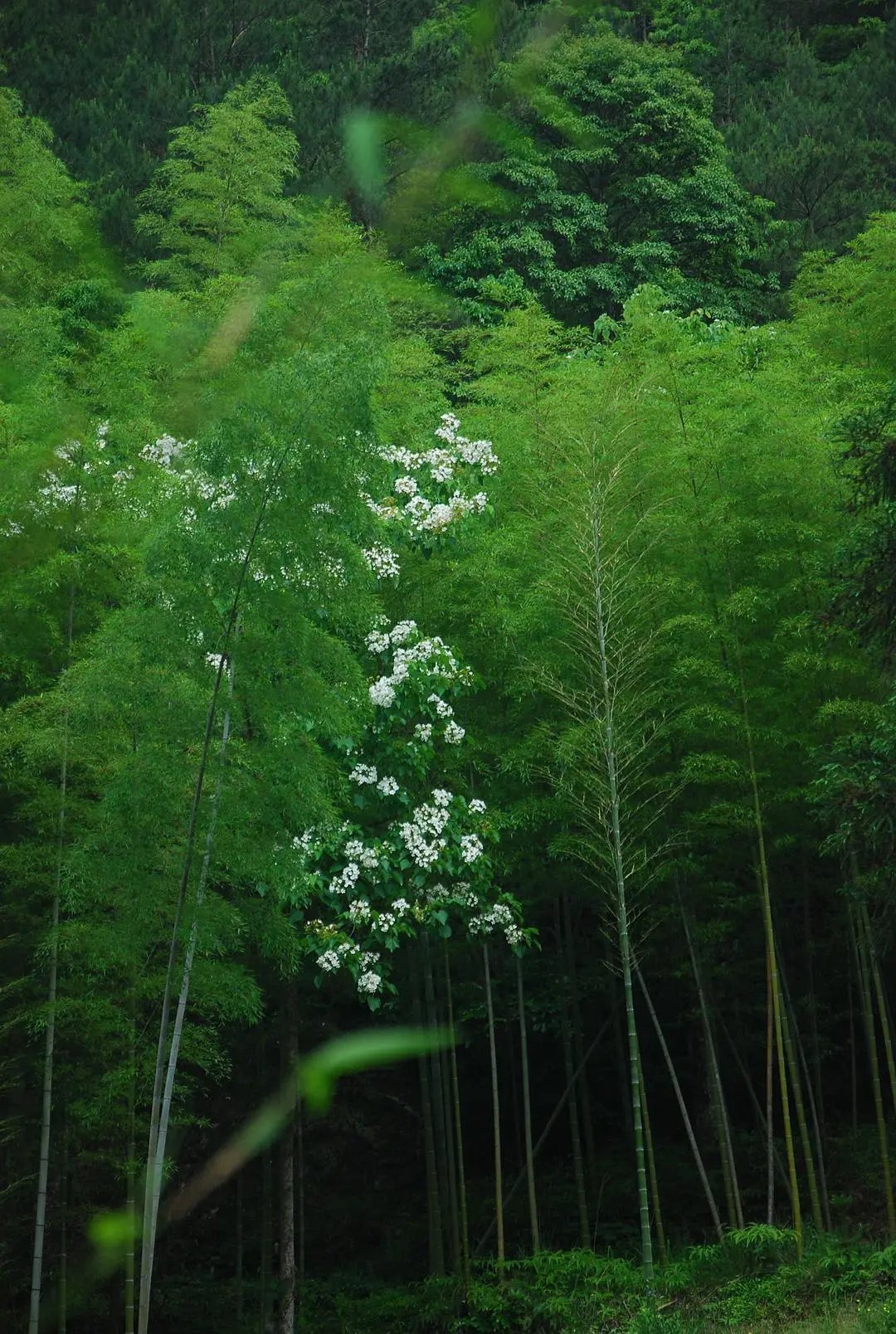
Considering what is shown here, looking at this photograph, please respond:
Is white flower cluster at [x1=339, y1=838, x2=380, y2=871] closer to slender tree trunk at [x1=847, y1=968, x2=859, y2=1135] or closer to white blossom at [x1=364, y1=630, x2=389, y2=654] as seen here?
white blossom at [x1=364, y1=630, x2=389, y2=654]

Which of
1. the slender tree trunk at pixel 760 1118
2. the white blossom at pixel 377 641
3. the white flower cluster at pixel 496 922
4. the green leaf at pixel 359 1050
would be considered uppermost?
the white blossom at pixel 377 641

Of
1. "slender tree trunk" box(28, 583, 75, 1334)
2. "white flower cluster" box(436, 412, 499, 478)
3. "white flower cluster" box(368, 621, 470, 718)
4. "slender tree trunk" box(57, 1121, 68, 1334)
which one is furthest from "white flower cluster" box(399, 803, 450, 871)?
"slender tree trunk" box(57, 1121, 68, 1334)

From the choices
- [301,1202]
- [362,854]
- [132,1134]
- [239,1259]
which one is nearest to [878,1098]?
[362,854]

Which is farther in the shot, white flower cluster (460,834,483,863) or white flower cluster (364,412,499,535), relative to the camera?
white flower cluster (364,412,499,535)

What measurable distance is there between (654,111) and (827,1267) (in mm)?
14488

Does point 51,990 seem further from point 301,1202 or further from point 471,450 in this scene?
point 301,1202

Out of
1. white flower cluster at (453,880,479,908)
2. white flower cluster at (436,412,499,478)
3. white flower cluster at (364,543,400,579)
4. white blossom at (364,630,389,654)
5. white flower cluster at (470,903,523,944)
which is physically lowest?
white flower cluster at (470,903,523,944)

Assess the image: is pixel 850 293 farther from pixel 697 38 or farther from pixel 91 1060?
pixel 697 38

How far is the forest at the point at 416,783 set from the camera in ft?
20.7

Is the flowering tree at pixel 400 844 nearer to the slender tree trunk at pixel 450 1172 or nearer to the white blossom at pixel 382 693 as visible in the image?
the white blossom at pixel 382 693

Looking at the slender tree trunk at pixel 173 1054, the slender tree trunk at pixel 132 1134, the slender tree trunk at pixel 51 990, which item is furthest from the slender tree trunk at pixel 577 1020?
the slender tree trunk at pixel 173 1054

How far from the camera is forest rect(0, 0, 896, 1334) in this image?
6.30 meters

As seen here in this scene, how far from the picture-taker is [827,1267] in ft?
25.1

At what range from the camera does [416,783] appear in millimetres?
8359
